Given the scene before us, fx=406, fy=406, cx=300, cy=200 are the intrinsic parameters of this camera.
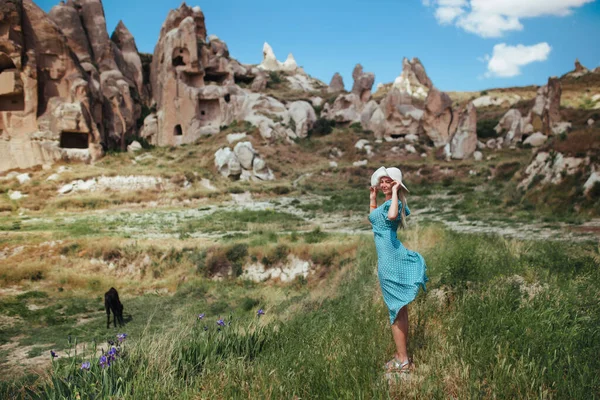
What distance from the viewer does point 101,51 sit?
44062 mm

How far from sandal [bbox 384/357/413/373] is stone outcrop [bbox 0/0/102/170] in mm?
31661

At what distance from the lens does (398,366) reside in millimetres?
3615

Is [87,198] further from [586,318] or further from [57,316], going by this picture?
[586,318]

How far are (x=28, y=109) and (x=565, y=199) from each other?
33172mm

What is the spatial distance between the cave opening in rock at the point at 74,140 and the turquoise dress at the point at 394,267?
34.2 metres

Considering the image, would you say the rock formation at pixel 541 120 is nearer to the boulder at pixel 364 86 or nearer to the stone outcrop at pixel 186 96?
the boulder at pixel 364 86

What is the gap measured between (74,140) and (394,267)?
35.3 metres

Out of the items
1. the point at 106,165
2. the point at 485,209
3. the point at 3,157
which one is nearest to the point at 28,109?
the point at 3,157

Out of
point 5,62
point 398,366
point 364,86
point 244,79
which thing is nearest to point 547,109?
point 364,86

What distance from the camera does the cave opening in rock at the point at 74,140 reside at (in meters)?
32.6

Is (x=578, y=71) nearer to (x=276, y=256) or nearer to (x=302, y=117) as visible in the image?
(x=302, y=117)

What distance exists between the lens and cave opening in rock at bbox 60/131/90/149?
32.6 metres

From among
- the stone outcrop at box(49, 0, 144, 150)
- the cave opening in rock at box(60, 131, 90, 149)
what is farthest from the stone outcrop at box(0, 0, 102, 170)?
the stone outcrop at box(49, 0, 144, 150)

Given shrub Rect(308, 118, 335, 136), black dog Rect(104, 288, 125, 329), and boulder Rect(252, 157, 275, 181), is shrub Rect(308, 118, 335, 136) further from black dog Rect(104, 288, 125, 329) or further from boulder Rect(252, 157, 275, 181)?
black dog Rect(104, 288, 125, 329)
